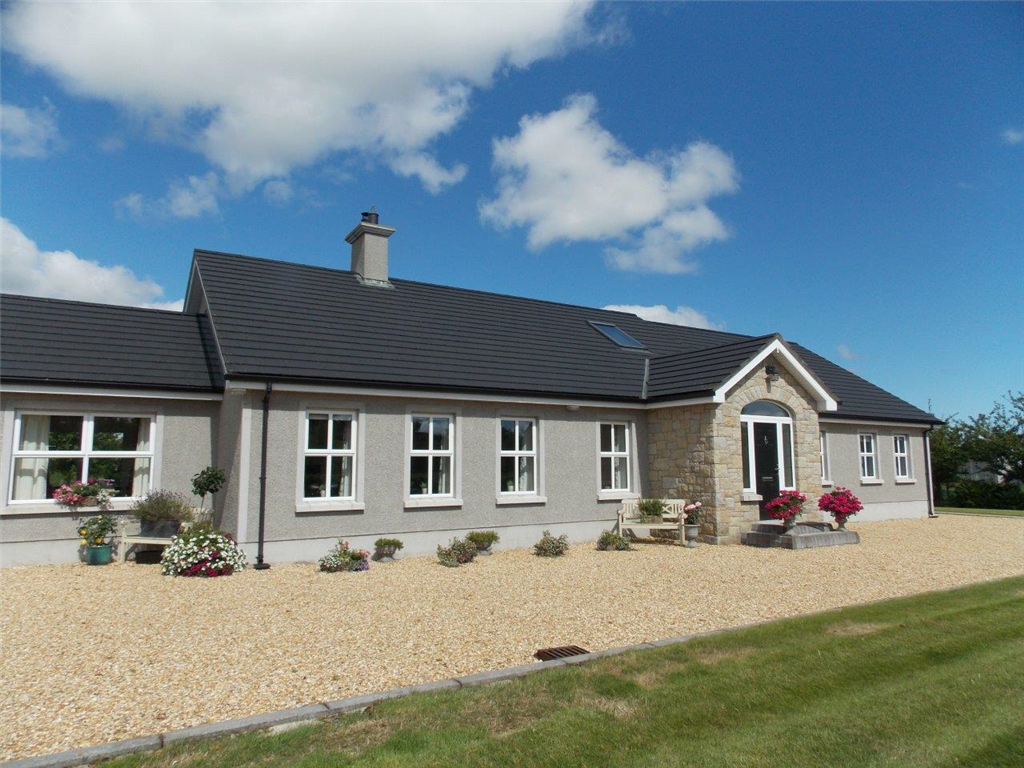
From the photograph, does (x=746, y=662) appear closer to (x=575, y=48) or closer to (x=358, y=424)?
(x=358, y=424)

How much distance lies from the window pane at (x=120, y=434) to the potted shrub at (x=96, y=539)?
146 cm

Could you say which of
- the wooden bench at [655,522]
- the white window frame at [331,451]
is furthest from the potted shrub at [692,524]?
the white window frame at [331,451]

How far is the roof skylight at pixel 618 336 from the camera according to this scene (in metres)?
20.3

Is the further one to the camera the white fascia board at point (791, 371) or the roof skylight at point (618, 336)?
the roof skylight at point (618, 336)

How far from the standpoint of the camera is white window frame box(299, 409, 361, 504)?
1281 centimetres

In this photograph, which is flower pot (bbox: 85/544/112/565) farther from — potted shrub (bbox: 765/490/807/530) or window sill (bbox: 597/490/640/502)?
potted shrub (bbox: 765/490/807/530)

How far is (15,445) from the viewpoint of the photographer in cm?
1213

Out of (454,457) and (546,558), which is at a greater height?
(454,457)

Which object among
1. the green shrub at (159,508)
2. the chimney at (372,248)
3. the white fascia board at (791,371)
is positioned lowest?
the green shrub at (159,508)

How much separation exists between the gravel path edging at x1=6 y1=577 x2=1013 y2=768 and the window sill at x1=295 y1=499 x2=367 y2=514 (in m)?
7.29

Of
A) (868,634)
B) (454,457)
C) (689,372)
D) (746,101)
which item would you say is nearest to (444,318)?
(454,457)

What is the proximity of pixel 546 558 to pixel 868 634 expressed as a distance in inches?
270

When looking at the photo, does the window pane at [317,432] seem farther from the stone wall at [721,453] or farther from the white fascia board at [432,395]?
the stone wall at [721,453]

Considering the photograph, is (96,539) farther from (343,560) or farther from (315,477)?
(343,560)
